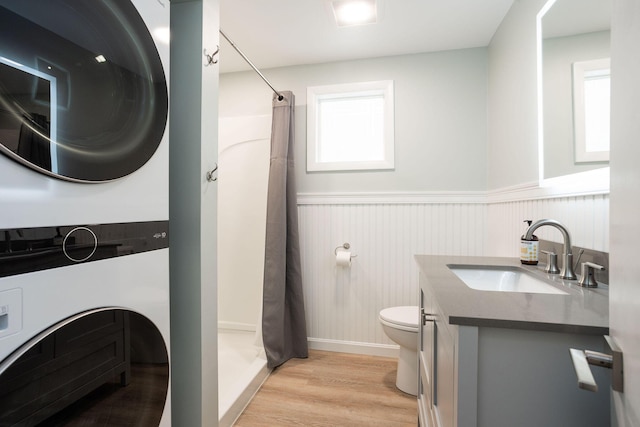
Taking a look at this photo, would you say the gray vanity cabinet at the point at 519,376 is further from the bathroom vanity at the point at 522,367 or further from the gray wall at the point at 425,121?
the gray wall at the point at 425,121

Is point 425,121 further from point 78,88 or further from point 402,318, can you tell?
point 78,88

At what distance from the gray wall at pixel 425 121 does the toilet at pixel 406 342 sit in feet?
3.25

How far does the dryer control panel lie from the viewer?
58 centimetres

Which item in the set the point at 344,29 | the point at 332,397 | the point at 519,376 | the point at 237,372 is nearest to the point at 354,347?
the point at 332,397

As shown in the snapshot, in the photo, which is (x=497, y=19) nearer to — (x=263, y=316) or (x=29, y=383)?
(x=263, y=316)

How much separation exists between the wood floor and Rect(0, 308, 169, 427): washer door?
3.12 feet

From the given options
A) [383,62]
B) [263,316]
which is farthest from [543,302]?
[383,62]

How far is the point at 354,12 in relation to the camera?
6.21 feet

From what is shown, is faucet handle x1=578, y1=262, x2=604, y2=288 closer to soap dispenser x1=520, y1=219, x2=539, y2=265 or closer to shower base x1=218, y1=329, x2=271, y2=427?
soap dispenser x1=520, y1=219, x2=539, y2=265

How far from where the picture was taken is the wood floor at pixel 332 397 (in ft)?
5.44

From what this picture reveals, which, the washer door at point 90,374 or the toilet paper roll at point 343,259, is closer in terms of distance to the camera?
the washer door at point 90,374

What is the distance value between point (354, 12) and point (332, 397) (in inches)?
93.0

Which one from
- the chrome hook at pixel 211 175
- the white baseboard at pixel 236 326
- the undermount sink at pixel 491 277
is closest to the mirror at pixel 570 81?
the undermount sink at pixel 491 277

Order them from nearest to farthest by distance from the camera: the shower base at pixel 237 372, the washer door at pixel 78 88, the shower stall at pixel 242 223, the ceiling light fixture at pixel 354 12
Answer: the washer door at pixel 78 88, the shower base at pixel 237 372, the ceiling light fixture at pixel 354 12, the shower stall at pixel 242 223
